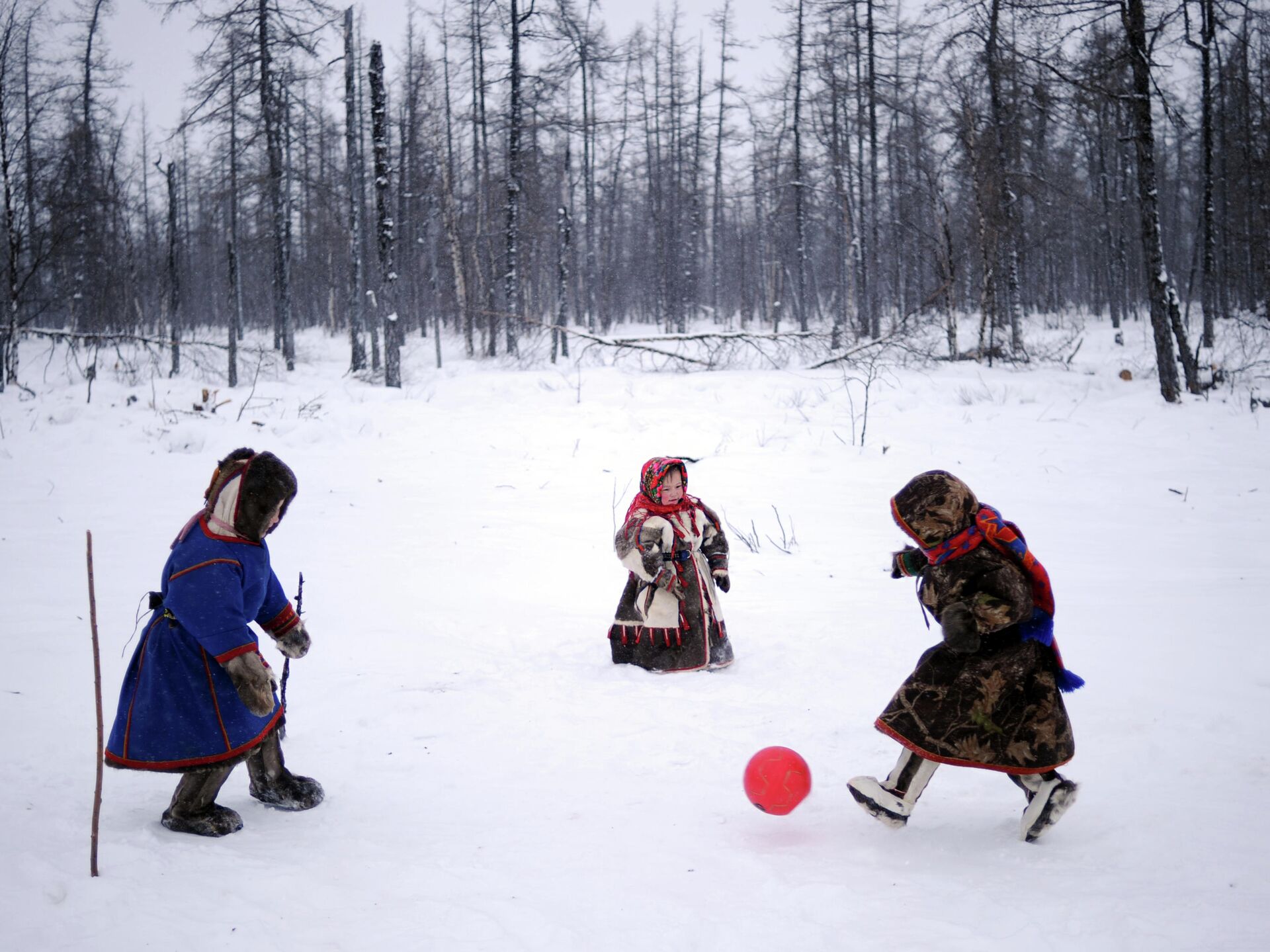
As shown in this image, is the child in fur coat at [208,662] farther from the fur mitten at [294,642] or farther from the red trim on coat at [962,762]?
the red trim on coat at [962,762]

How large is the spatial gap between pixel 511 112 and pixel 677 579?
56.9 ft

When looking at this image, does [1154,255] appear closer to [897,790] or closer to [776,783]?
[897,790]

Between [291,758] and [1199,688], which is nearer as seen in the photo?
[291,758]

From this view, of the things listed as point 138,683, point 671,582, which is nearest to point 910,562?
point 671,582

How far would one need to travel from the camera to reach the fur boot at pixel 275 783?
3205mm

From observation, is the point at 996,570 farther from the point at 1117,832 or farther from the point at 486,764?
the point at 486,764

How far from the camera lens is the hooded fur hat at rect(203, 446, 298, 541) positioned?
117 inches

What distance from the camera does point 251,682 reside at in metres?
2.87

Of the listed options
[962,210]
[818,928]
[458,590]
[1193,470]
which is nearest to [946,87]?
[962,210]

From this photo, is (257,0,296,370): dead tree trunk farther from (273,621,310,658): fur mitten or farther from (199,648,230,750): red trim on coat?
(199,648,230,750): red trim on coat

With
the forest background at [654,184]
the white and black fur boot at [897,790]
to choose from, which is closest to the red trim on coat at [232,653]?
the white and black fur boot at [897,790]

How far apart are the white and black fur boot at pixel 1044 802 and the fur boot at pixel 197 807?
287 centimetres

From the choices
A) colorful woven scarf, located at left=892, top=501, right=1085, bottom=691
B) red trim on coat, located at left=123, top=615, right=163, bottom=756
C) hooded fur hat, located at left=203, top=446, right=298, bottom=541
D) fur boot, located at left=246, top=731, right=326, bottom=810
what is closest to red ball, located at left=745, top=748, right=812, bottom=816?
colorful woven scarf, located at left=892, top=501, right=1085, bottom=691

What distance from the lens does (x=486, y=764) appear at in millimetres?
3746
